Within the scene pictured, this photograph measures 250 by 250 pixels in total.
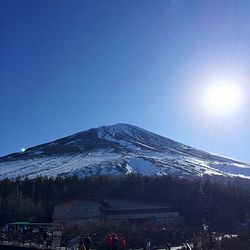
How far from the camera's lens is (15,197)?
77.2m

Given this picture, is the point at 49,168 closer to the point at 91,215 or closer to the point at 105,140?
the point at 105,140

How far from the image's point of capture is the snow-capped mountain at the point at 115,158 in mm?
117688

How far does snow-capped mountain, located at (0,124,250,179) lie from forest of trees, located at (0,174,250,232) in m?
25.7

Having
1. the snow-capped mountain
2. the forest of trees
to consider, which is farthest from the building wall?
the snow-capped mountain

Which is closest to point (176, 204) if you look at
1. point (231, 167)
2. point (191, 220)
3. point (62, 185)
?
point (191, 220)

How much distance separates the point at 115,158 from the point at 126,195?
52.6 metres

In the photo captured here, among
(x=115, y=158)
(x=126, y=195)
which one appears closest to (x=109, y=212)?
(x=126, y=195)

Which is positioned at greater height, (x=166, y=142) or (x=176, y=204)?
(x=166, y=142)

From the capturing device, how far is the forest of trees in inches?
2650

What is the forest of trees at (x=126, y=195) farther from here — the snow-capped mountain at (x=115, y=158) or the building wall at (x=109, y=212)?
the snow-capped mountain at (x=115, y=158)

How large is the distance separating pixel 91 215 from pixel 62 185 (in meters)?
23.0

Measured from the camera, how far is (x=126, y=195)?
253 feet

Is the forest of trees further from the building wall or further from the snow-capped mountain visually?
the snow-capped mountain

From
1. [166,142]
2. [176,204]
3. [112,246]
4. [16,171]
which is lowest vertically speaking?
[112,246]
